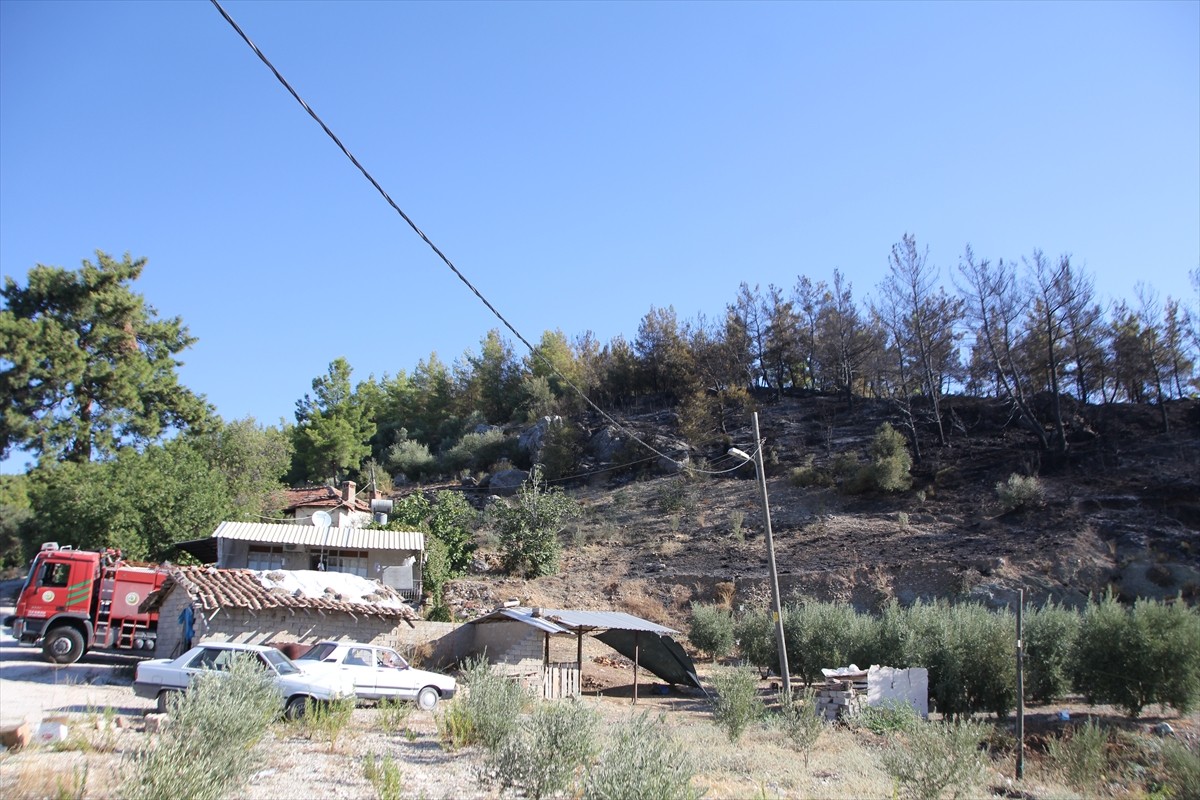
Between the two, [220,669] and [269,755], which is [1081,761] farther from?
[220,669]

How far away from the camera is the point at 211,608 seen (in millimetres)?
19953

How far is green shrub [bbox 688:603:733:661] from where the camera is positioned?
2912cm

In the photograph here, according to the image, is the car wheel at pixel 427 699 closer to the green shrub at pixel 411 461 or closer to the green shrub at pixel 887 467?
the green shrub at pixel 887 467

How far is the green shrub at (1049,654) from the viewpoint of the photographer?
20234 mm

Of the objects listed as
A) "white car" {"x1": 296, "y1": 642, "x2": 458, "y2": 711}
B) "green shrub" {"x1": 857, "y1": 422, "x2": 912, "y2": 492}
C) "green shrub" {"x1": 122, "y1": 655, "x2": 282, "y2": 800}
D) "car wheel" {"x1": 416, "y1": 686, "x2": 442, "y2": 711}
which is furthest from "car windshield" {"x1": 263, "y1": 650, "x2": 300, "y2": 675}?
"green shrub" {"x1": 857, "y1": 422, "x2": 912, "y2": 492}

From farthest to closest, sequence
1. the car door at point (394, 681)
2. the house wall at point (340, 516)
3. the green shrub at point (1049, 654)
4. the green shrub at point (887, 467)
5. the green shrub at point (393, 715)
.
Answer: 1. the green shrub at point (887, 467)
2. the house wall at point (340, 516)
3. the green shrub at point (1049, 654)
4. the car door at point (394, 681)
5. the green shrub at point (393, 715)

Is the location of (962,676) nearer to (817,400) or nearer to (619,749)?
(619,749)

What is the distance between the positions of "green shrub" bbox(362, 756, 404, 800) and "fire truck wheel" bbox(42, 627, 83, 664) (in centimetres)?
1662

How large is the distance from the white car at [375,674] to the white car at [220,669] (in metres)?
0.64

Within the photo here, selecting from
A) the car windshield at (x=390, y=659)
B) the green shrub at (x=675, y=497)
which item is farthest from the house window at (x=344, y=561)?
the green shrub at (x=675, y=497)

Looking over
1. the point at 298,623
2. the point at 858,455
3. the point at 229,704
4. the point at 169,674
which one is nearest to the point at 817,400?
the point at 858,455

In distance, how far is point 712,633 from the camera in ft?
95.8

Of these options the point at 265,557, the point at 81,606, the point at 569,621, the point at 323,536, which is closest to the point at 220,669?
the point at 569,621

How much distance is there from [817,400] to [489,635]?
41.2m
